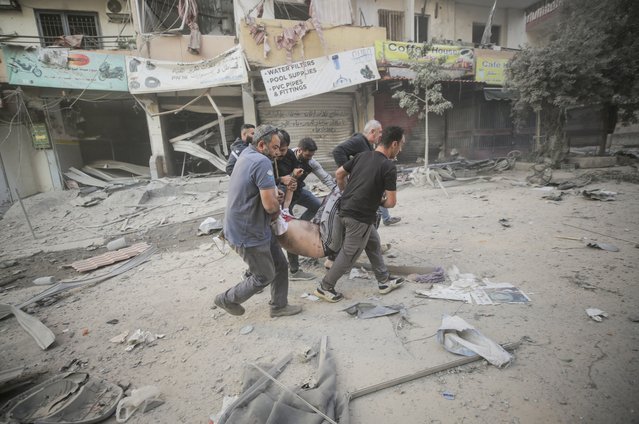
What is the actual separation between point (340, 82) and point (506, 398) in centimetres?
1014

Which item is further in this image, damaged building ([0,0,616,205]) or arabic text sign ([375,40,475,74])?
arabic text sign ([375,40,475,74])

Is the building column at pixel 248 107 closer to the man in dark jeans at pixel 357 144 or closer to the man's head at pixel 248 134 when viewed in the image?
the man's head at pixel 248 134

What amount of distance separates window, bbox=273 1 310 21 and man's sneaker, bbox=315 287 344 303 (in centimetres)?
1133

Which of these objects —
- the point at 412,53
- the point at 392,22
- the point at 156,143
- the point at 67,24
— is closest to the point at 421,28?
the point at 392,22

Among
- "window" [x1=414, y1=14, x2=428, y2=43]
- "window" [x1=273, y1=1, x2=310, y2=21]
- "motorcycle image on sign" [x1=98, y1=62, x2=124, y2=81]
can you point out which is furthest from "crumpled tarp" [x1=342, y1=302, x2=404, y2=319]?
"window" [x1=414, y1=14, x2=428, y2=43]

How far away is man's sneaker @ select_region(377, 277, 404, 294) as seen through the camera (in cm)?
334

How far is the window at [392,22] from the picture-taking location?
1299cm

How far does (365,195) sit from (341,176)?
0.58 metres

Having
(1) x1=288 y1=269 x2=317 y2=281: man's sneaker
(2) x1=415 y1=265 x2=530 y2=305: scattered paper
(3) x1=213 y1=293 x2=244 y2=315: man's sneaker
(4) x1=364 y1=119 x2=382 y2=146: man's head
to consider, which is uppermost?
(4) x1=364 y1=119 x2=382 y2=146: man's head

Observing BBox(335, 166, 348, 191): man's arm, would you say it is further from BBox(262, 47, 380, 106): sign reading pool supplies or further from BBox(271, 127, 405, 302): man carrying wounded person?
BBox(262, 47, 380, 106): sign reading pool supplies

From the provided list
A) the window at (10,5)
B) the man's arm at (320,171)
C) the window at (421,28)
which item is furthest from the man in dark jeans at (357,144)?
the window at (10,5)

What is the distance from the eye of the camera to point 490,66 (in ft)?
40.9

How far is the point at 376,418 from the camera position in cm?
184

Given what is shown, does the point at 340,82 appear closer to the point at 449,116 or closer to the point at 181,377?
the point at 449,116
